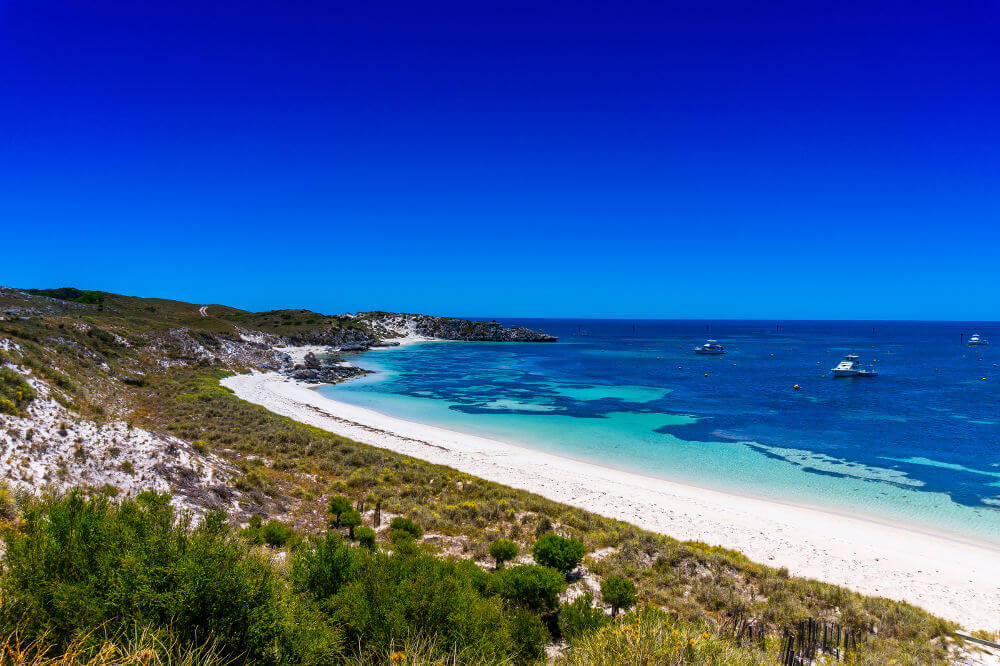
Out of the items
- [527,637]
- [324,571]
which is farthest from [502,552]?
[324,571]

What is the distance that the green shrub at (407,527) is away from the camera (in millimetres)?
12906

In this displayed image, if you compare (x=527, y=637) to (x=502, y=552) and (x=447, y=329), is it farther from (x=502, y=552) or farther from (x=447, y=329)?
(x=447, y=329)

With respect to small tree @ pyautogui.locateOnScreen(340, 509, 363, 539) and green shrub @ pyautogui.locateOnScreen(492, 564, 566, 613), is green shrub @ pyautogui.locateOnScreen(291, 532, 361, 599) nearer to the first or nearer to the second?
green shrub @ pyautogui.locateOnScreen(492, 564, 566, 613)

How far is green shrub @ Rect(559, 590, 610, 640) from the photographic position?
788 centimetres

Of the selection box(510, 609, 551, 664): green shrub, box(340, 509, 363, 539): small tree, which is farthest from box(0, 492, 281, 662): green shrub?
box(340, 509, 363, 539): small tree

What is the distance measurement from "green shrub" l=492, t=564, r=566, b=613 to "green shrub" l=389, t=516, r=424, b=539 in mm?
4356

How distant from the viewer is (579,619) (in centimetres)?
811

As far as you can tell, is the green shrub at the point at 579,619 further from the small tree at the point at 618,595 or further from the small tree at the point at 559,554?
the small tree at the point at 559,554

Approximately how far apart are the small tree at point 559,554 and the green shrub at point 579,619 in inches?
94.2

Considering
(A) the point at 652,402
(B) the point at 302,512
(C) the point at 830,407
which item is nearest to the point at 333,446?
(B) the point at 302,512

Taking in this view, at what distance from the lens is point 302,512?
1445cm

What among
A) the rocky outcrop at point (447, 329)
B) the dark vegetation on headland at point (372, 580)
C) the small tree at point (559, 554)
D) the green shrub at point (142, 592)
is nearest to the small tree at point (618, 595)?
the dark vegetation on headland at point (372, 580)

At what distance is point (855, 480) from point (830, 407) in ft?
74.2

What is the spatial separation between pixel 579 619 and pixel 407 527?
6.35m
